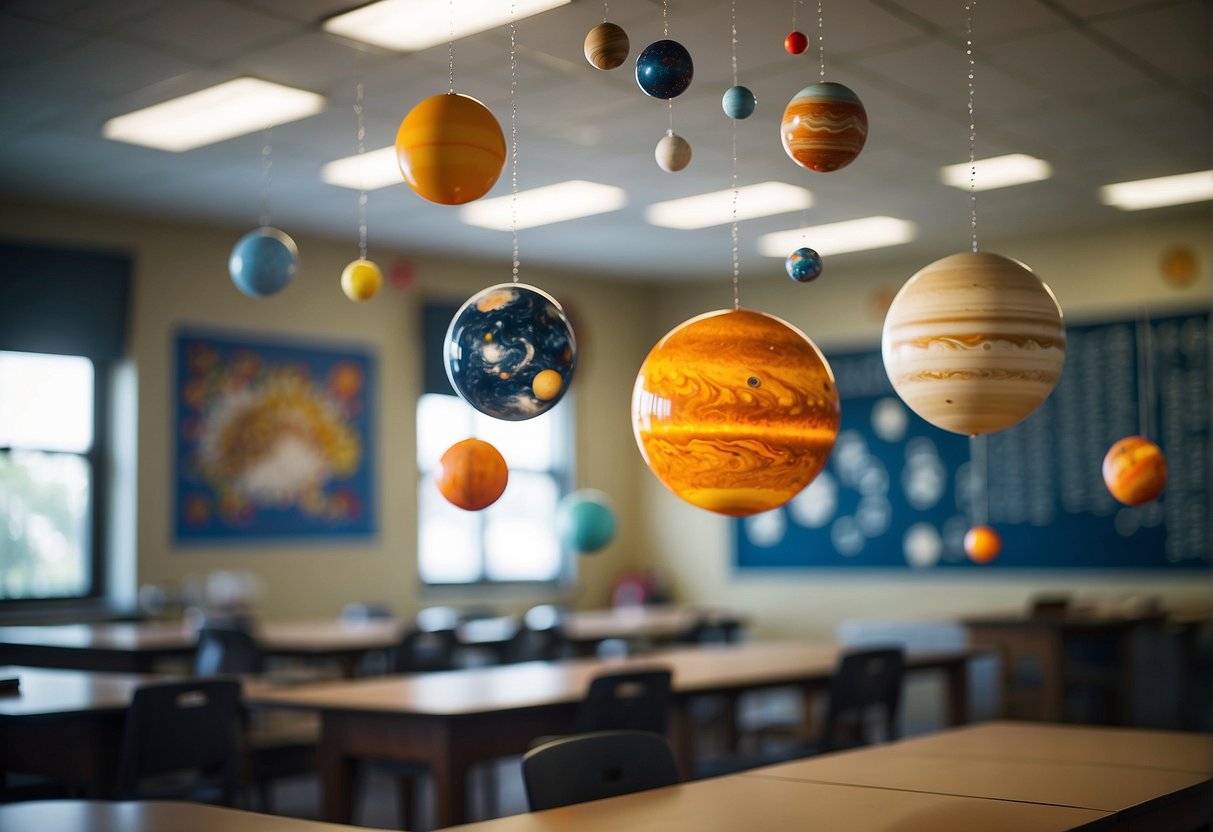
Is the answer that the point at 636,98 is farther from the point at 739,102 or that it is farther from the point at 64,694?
the point at 64,694

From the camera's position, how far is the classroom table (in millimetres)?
2532

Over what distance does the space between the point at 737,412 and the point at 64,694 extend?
8.52ft

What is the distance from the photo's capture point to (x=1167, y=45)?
5449 millimetres

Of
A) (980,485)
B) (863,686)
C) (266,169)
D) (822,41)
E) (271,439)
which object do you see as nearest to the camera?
(863,686)

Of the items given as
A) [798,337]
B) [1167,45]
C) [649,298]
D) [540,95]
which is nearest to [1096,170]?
[1167,45]

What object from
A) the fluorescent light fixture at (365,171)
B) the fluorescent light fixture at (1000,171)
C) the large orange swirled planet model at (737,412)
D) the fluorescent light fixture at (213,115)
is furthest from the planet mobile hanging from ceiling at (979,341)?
the fluorescent light fixture at (1000,171)

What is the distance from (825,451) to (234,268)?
3170 mm

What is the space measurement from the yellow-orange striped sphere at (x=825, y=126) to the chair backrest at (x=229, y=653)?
12.8 ft

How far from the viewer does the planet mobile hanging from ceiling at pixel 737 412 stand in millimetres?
2395

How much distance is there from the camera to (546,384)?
8.86ft

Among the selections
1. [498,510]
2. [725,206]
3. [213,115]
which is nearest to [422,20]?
[213,115]

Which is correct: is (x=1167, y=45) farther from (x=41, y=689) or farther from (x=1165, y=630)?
(x=41, y=689)

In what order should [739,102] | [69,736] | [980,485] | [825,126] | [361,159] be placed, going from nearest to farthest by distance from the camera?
[825,126] < [739,102] < [69,736] < [361,159] < [980,485]

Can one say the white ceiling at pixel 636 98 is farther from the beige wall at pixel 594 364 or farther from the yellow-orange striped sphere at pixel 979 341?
the yellow-orange striped sphere at pixel 979 341
